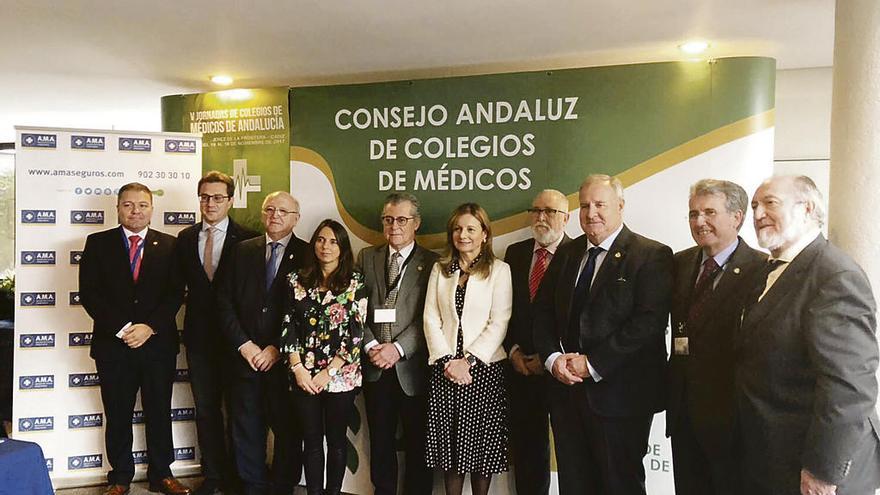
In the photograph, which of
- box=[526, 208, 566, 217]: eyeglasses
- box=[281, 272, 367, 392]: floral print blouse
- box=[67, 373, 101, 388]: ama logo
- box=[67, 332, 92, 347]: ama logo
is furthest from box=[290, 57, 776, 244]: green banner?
box=[67, 373, 101, 388]: ama logo

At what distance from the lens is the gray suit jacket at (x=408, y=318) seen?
3.47 metres

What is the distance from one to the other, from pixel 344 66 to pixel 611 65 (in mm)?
1741

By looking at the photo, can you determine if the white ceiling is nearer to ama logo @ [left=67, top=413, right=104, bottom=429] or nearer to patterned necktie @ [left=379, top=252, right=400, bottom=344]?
patterned necktie @ [left=379, top=252, right=400, bottom=344]

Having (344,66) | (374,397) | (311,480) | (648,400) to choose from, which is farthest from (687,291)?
(344,66)

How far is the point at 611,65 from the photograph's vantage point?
3900 mm

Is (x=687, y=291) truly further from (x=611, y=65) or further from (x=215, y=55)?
(x=215, y=55)

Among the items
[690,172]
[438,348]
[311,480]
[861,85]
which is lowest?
[311,480]

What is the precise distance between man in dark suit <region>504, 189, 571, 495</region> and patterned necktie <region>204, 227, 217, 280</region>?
6.02 ft

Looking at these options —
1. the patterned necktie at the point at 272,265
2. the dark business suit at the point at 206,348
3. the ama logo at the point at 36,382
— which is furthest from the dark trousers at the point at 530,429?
the ama logo at the point at 36,382

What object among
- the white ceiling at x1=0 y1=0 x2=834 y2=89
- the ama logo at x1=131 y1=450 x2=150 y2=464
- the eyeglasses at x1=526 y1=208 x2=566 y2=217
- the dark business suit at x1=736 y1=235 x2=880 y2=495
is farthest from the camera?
the ama logo at x1=131 y1=450 x2=150 y2=464

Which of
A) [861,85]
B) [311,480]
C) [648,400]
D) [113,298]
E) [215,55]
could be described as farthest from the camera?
[215,55]

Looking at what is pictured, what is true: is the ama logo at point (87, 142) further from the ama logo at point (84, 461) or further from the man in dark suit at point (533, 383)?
the man in dark suit at point (533, 383)

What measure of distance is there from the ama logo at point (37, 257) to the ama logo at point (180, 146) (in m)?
0.99

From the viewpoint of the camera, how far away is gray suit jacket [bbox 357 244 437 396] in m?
3.47
